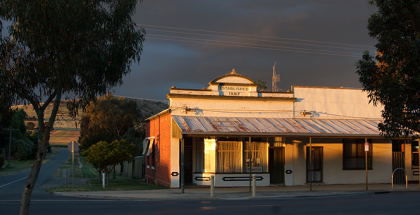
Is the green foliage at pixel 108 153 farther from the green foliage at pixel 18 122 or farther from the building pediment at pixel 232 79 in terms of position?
the green foliage at pixel 18 122

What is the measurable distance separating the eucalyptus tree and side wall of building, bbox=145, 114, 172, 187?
10.9 metres

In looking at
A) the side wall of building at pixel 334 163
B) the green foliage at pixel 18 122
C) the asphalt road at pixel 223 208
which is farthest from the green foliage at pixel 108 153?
the green foliage at pixel 18 122

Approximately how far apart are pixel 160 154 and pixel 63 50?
1424 centimetres

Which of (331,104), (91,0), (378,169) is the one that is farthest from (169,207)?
(378,169)

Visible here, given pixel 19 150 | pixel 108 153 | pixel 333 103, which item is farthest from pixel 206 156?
pixel 19 150

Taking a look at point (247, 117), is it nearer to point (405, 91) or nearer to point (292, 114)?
point (292, 114)

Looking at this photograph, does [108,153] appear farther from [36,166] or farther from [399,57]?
[399,57]

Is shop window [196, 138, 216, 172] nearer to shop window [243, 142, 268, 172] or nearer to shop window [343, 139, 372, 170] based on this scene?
shop window [243, 142, 268, 172]

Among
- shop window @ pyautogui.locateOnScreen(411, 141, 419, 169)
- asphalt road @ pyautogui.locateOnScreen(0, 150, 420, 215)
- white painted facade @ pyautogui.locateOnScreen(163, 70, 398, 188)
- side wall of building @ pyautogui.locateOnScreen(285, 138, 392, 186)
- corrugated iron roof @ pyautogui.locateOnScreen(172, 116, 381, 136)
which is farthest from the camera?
shop window @ pyautogui.locateOnScreen(411, 141, 419, 169)

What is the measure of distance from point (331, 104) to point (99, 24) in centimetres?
1743

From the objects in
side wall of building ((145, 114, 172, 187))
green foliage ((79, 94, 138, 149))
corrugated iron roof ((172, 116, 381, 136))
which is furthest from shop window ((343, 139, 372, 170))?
green foliage ((79, 94, 138, 149))

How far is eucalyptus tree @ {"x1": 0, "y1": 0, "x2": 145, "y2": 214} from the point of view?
27.8 feet

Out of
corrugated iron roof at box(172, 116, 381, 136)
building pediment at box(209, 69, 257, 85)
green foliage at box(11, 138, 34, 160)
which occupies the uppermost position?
building pediment at box(209, 69, 257, 85)

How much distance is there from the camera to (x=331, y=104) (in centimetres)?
2308
